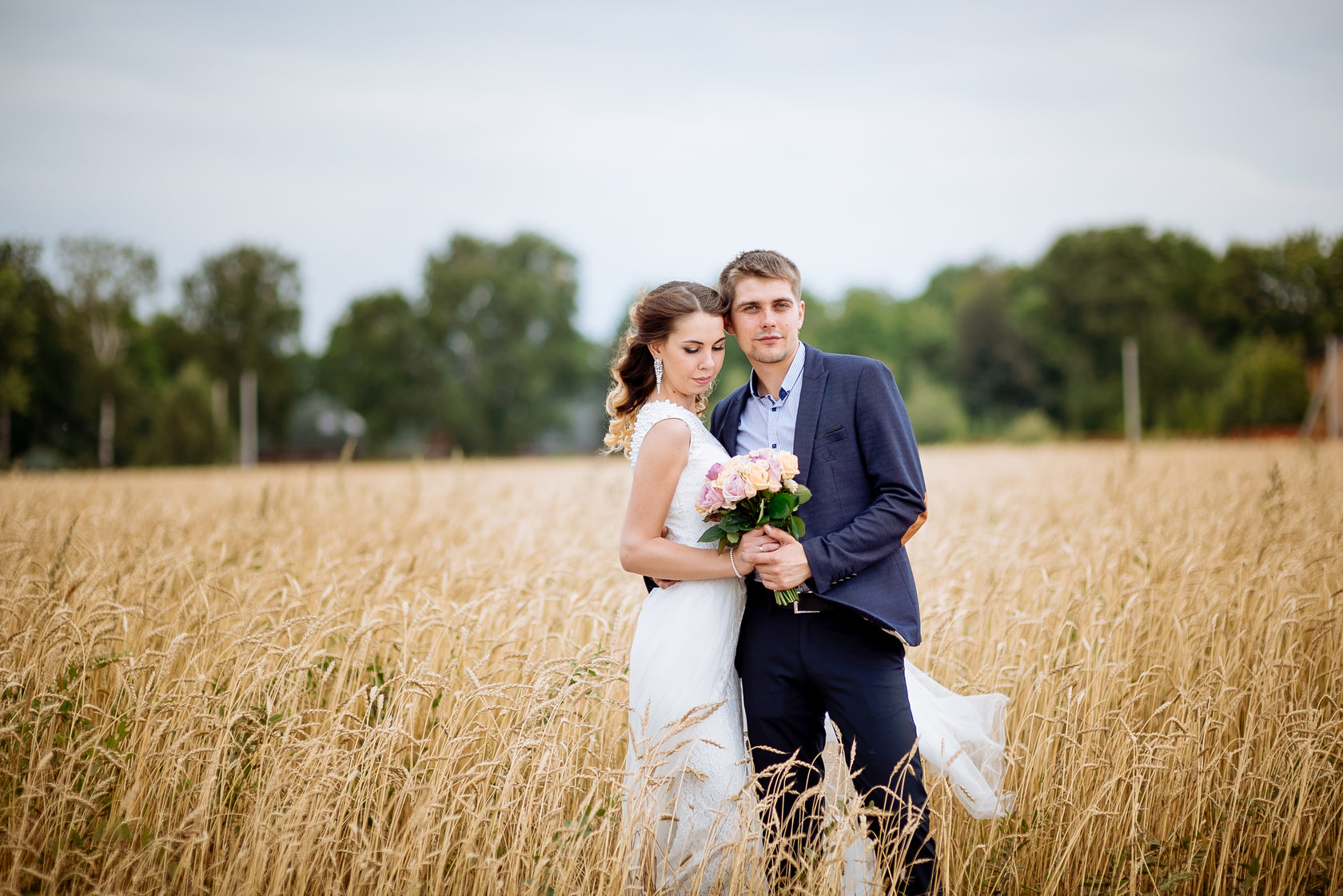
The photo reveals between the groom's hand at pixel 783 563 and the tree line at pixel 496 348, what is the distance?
3980 centimetres

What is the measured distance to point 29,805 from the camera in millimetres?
2936

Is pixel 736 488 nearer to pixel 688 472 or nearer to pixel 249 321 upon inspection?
pixel 688 472

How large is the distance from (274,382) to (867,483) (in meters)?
57.1

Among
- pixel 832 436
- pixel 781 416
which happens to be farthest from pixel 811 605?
pixel 781 416

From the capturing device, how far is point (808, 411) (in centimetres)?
308

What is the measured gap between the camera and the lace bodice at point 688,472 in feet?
10.2

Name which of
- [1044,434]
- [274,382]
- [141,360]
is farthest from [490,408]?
[1044,434]

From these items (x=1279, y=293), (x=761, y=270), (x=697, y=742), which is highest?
(x=1279, y=293)

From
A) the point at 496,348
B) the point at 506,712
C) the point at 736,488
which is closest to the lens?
the point at 736,488

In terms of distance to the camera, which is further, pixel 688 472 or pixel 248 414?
pixel 248 414

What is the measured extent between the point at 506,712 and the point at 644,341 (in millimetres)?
1790

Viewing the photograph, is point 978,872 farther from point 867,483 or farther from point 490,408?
point 490,408

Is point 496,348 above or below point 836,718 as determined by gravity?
above

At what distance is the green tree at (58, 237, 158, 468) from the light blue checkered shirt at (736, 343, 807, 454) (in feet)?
166
